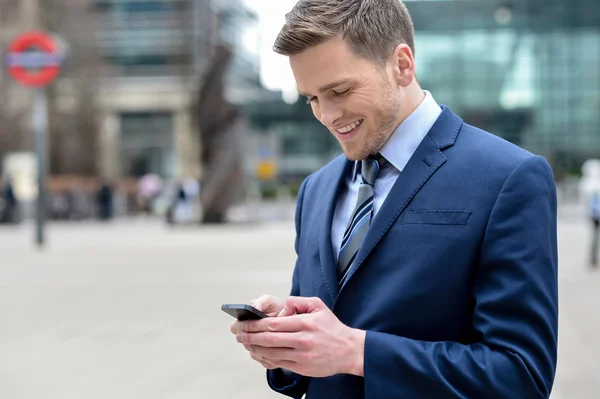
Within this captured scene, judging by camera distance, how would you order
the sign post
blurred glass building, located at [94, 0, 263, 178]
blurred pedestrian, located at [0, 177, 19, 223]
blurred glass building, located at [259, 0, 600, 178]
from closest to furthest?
1. the sign post
2. blurred pedestrian, located at [0, 177, 19, 223]
3. blurred glass building, located at [259, 0, 600, 178]
4. blurred glass building, located at [94, 0, 263, 178]

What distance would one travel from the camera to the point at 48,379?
6141mm

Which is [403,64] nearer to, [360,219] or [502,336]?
[360,219]

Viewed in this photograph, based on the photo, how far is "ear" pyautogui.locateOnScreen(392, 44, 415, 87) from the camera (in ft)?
5.94

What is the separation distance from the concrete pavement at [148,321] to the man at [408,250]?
395 centimetres

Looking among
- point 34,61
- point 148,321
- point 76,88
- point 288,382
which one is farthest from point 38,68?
point 76,88

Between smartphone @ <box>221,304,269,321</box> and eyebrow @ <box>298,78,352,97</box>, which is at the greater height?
eyebrow @ <box>298,78,352,97</box>

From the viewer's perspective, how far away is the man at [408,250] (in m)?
1.61

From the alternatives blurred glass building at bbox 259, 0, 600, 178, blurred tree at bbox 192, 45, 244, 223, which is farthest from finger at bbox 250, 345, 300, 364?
blurred glass building at bbox 259, 0, 600, 178

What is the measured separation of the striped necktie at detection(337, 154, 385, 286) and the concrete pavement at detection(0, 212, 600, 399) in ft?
12.7

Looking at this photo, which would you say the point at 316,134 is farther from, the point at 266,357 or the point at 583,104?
the point at 266,357

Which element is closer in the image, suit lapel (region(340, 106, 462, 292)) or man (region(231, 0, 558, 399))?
man (region(231, 0, 558, 399))

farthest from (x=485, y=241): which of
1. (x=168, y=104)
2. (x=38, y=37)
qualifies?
(x=168, y=104)

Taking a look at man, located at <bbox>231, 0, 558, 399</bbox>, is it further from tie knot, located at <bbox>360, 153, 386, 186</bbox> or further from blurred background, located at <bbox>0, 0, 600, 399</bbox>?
blurred background, located at <bbox>0, 0, 600, 399</bbox>

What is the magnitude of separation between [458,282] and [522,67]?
52079 mm
